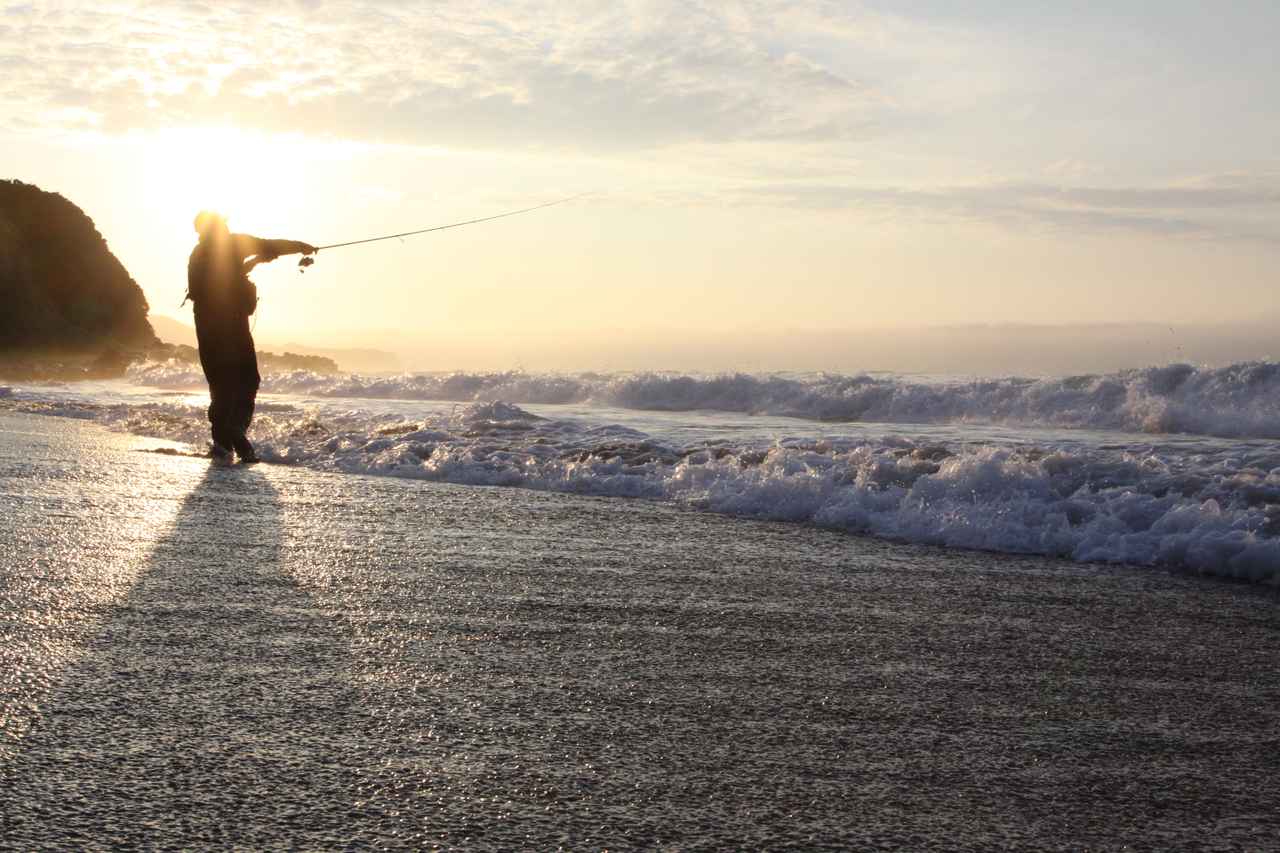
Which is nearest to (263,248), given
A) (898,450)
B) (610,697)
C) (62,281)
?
(898,450)

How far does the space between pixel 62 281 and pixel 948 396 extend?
5048cm

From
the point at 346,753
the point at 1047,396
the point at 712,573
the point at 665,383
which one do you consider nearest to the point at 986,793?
the point at 346,753

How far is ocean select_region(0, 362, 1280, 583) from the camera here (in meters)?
6.86

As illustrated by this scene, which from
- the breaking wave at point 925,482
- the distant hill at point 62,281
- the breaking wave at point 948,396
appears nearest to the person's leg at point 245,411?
the breaking wave at point 925,482

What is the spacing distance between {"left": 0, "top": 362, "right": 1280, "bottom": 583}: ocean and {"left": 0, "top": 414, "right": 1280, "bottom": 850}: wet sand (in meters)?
0.75

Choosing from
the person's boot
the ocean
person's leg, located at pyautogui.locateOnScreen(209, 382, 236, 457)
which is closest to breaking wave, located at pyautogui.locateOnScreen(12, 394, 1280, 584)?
the ocean

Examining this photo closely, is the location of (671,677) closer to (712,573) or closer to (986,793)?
(986,793)

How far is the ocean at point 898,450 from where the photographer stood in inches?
270

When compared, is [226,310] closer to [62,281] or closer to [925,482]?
[925,482]

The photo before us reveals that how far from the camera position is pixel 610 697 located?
342cm

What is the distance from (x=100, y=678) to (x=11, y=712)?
1.20 feet

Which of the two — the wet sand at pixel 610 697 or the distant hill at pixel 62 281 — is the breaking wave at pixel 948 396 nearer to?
the wet sand at pixel 610 697

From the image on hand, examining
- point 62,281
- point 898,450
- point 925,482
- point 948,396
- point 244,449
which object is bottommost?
point 244,449

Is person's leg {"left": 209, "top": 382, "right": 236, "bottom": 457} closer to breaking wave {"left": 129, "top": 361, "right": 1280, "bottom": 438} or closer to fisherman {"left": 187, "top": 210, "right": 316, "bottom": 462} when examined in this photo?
fisherman {"left": 187, "top": 210, "right": 316, "bottom": 462}
